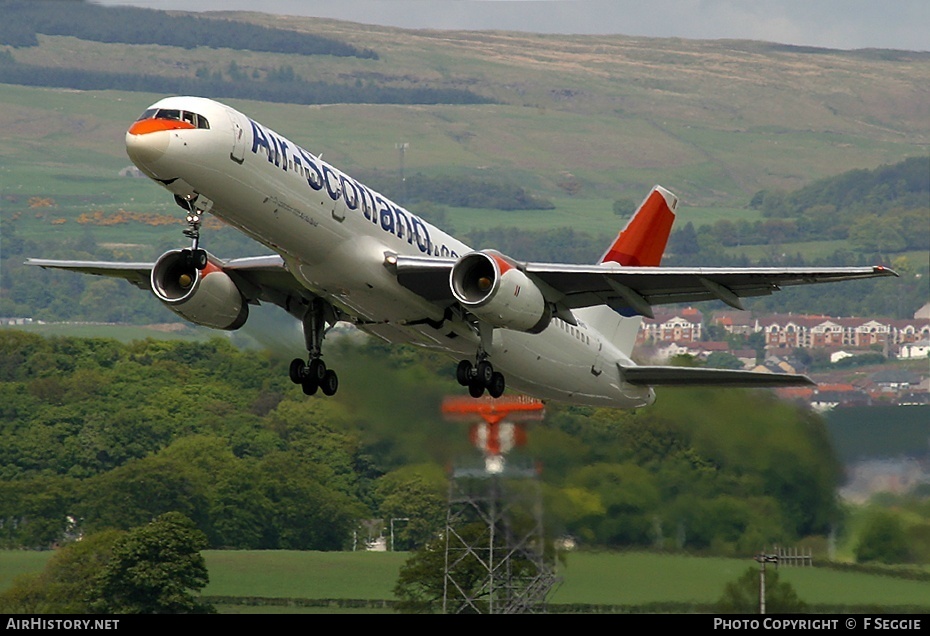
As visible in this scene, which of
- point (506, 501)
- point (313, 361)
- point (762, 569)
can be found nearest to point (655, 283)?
point (313, 361)

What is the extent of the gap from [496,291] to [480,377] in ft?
9.83

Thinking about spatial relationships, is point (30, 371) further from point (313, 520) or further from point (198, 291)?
point (198, 291)

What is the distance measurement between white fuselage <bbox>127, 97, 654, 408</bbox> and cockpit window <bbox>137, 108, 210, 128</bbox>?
11 centimetres

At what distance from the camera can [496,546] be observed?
41656mm

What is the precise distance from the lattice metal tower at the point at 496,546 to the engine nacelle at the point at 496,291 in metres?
Result: 8.86

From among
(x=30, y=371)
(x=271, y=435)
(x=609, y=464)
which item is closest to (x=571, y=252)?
(x=30, y=371)

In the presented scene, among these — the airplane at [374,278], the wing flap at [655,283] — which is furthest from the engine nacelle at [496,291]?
the wing flap at [655,283]

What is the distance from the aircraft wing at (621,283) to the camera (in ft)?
103

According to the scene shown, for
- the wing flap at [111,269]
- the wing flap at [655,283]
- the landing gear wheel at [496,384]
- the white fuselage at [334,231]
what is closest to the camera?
the white fuselage at [334,231]

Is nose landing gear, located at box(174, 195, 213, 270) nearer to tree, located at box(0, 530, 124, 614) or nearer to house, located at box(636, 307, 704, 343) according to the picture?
tree, located at box(0, 530, 124, 614)

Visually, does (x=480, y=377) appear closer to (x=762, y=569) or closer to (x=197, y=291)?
(x=197, y=291)

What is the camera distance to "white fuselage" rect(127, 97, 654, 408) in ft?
94.4

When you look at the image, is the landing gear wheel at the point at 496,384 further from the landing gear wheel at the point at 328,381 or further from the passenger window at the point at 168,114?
the passenger window at the point at 168,114
